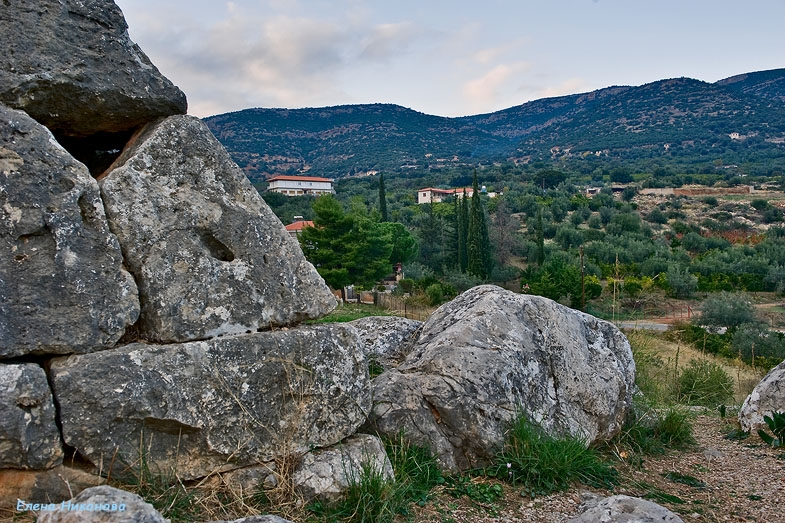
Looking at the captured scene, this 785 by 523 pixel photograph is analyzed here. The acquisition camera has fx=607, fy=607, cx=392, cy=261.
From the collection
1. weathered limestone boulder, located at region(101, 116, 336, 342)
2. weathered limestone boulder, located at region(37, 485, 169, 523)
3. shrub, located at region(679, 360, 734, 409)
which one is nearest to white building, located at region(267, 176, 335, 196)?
shrub, located at region(679, 360, 734, 409)

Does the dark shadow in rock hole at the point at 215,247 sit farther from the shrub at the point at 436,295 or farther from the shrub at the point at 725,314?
the shrub at the point at 725,314

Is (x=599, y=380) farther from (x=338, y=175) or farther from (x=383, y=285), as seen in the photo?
(x=338, y=175)

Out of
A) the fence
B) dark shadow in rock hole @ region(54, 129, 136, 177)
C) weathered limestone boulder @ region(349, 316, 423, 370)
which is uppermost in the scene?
dark shadow in rock hole @ region(54, 129, 136, 177)

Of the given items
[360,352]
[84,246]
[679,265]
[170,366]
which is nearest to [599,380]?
[360,352]

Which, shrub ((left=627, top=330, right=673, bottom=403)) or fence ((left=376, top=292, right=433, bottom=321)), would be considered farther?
fence ((left=376, top=292, right=433, bottom=321))

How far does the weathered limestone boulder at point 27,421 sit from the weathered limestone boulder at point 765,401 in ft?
20.5

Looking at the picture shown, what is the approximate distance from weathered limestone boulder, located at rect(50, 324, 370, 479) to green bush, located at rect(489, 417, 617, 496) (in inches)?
44.6

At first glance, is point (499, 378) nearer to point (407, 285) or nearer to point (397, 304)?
point (397, 304)

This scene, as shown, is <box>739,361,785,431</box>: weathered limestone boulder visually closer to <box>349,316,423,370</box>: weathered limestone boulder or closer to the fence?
<box>349,316,423,370</box>: weathered limestone boulder

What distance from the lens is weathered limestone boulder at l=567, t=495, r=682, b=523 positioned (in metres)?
3.31

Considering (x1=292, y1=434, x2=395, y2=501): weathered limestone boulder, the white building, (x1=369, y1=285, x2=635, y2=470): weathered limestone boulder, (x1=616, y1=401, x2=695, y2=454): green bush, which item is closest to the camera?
(x1=292, y1=434, x2=395, y2=501): weathered limestone boulder

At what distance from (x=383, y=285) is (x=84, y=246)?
32337 millimetres

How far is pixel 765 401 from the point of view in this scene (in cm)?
619

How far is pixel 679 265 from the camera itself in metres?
37.4
